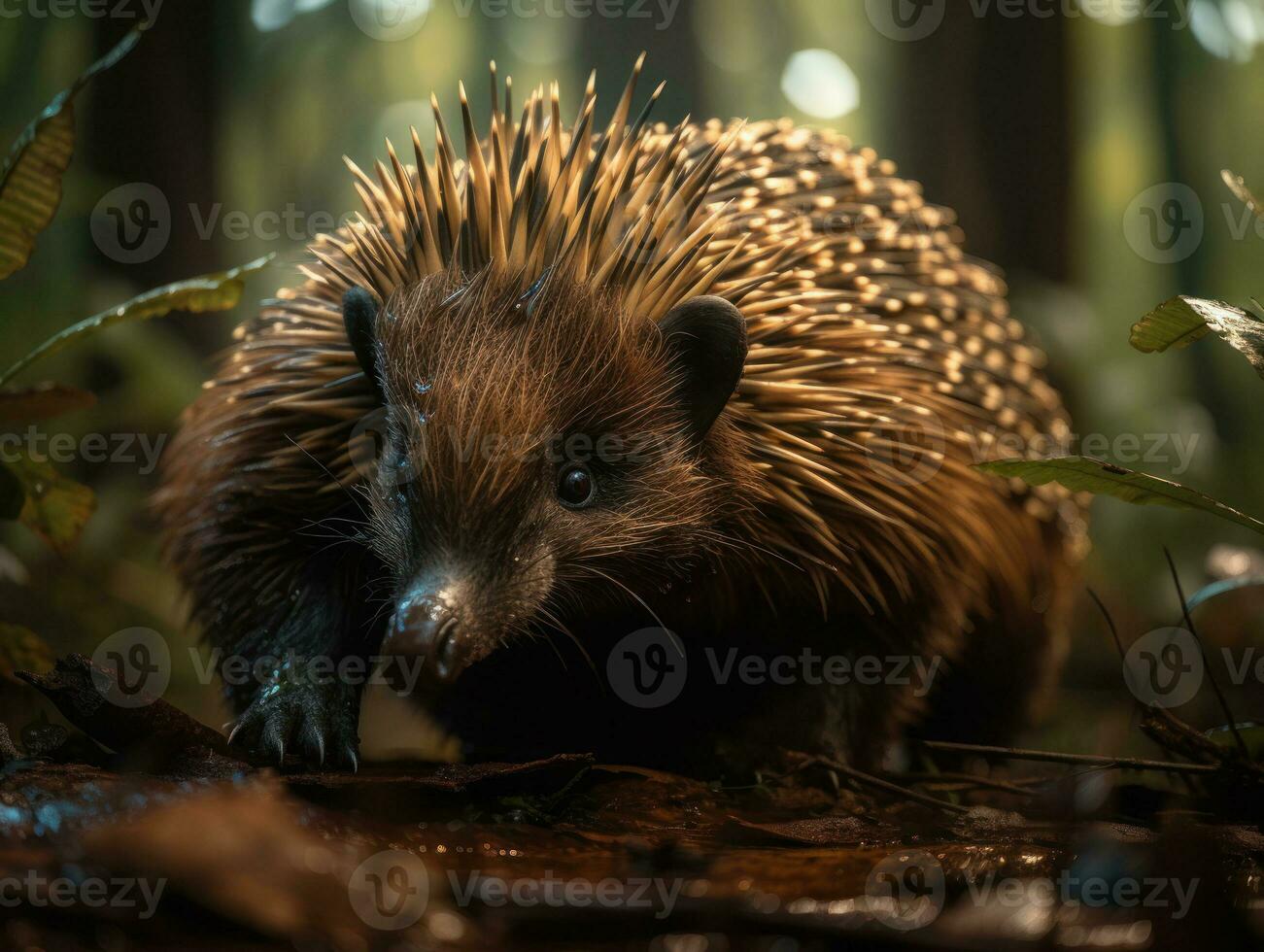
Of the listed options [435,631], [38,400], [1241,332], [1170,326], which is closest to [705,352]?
[435,631]

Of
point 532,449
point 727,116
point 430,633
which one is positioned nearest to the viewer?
point 430,633

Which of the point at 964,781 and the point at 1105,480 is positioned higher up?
the point at 1105,480

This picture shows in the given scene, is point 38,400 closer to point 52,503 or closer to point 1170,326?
point 52,503

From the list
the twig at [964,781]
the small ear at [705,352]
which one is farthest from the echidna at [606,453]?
the twig at [964,781]

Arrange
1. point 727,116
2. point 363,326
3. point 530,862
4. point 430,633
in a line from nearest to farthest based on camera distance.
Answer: point 530,862 < point 430,633 < point 363,326 < point 727,116

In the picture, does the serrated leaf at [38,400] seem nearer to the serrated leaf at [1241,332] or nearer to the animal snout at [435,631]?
the animal snout at [435,631]

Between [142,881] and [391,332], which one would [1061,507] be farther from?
[142,881]

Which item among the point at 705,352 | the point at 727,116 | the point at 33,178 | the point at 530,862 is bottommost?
the point at 530,862

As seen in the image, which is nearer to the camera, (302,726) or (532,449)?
(532,449)
